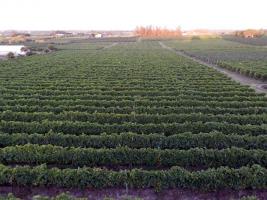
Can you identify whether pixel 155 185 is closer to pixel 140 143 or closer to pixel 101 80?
pixel 140 143

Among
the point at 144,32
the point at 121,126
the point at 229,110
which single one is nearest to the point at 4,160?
the point at 121,126

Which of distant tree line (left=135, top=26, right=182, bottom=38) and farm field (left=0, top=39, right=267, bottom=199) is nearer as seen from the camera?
farm field (left=0, top=39, right=267, bottom=199)

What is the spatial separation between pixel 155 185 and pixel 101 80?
18691 millimetres

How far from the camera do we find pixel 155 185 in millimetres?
9727

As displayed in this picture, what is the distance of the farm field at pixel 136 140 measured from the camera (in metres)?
9.82

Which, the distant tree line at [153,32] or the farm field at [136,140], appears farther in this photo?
the distant tree line at [153,32]

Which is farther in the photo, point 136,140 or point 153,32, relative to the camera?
point 153,32

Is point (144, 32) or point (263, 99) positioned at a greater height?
point (263, 99)

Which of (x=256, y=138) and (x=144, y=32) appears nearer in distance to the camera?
(x=256, y=138)

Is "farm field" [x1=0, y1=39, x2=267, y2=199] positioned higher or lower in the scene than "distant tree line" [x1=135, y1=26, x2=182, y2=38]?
higher

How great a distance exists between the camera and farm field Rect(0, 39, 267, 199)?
9820 millimetres

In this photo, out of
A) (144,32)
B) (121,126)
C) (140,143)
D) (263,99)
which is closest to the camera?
(140,143)

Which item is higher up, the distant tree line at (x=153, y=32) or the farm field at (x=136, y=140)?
the farm field at (x=136, y=140)

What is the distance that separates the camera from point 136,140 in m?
12.8
